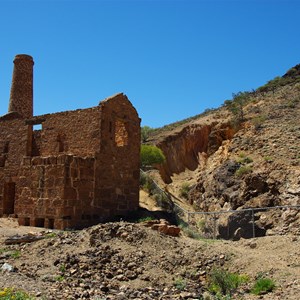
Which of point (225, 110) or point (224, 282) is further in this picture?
point (225, 110)

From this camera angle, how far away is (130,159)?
19.6 meters

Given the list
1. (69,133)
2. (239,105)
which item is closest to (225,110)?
(239,105)

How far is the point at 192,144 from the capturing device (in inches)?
1524

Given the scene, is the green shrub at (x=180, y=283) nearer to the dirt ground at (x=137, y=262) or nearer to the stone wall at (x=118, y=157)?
the dirt ground at (x=137, y=262)

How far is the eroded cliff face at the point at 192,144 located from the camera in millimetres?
36000

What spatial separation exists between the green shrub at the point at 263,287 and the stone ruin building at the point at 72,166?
8.89 m

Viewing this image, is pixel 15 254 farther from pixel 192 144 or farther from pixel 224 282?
pixel 192 144

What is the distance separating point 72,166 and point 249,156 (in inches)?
626

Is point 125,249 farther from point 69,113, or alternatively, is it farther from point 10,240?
point 69,113

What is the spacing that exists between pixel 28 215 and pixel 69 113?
491 centimetres

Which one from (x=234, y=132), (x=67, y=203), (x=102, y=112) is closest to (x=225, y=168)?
(x=234, y=132)

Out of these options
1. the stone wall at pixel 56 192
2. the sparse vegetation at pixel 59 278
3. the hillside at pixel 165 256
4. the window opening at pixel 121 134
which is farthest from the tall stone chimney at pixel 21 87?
the sparse vegetation at pixel 59 278

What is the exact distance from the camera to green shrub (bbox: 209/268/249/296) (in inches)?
357

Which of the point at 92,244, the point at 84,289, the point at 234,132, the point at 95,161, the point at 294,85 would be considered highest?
the point at 294,85
